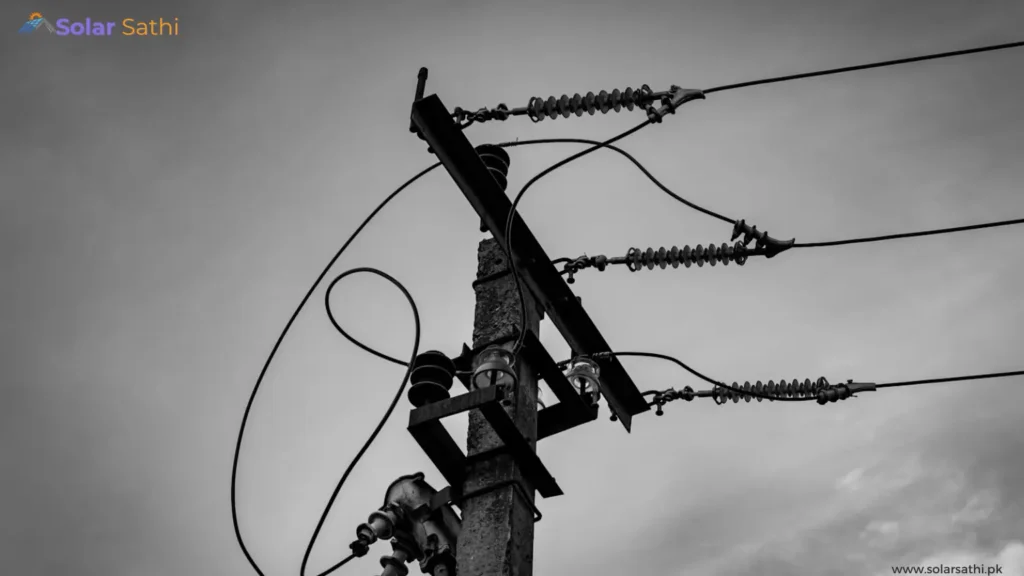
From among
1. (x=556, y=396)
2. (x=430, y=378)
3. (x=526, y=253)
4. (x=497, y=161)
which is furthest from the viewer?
(x=497, y=161)

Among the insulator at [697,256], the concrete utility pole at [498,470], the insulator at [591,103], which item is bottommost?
the concrete utility pole at [498,470]

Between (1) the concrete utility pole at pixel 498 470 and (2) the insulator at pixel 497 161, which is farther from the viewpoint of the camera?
(2) the insulator at pixel 497 161

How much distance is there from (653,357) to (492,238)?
1.38 m

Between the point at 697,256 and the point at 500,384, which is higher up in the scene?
the point at 697,256

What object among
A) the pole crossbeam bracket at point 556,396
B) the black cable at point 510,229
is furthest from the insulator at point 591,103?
the pole crossbeam bracket at point 556,396

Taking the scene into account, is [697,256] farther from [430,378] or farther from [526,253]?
[430,378]

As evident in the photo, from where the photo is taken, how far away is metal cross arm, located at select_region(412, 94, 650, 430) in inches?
225

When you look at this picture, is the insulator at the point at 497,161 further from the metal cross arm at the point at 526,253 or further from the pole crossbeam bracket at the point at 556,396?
the pole crossbeam bracket at the point at 556,396

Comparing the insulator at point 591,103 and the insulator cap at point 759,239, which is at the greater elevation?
the insulator at point 591,103

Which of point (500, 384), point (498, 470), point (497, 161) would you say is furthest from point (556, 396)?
point (497, 161)

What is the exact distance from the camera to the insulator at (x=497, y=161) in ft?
20.2

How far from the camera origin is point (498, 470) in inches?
197

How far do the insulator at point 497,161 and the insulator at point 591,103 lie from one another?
445mm

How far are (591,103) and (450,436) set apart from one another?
1.90 meters
